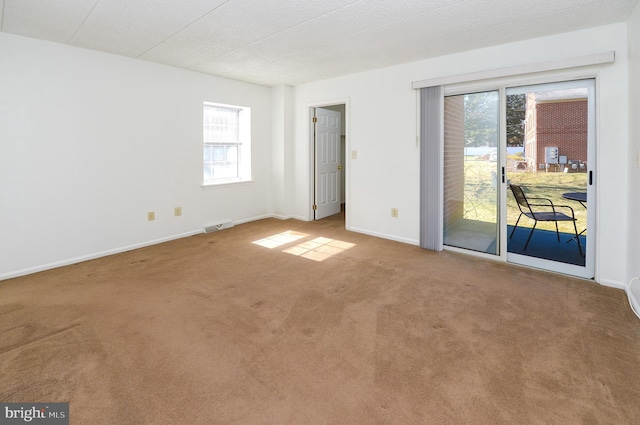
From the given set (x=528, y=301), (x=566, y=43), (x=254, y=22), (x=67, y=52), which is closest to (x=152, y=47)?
(x=67, y=52)

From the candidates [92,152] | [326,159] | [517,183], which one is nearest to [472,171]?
[517,183]

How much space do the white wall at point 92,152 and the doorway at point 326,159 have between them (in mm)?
1588

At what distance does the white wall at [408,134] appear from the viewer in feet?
9.61

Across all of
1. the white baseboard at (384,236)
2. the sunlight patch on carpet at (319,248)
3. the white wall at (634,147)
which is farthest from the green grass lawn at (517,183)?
the sunlight patch on carpet at (319,248)

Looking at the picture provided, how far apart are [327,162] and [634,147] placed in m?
4.20

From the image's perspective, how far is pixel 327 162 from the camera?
609cm

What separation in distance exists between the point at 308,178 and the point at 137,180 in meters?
A: 2.63

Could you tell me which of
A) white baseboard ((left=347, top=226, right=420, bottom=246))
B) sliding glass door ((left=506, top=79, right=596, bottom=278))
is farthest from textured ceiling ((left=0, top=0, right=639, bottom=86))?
white baseboard ((left=347, top=226, right=420, bottom=246))

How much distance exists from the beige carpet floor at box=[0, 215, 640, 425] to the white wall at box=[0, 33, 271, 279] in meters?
0.50

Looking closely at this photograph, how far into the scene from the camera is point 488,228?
3.84 meters

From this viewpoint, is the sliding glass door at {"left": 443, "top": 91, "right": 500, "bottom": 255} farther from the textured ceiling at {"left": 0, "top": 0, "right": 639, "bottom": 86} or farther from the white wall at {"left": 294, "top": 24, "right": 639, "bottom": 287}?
the textured ceiling at {"left": 0, "top": 0, "right": 639, "bottom": 86}

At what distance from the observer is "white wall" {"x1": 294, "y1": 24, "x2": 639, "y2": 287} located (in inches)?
115

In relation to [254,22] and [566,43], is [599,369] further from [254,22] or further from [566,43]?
[254,22]

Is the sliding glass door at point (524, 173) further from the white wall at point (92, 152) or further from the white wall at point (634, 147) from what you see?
the white wall at point (92, 152)
